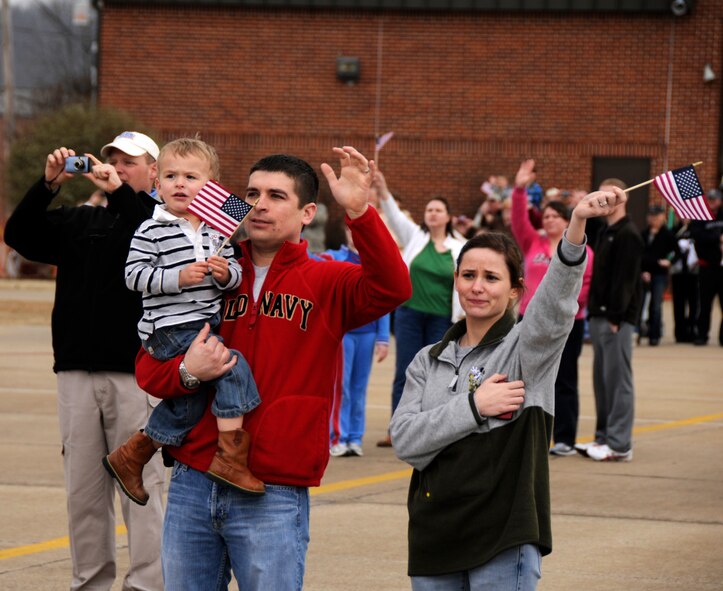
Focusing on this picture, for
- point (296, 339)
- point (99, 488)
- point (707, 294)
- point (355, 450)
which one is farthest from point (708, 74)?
point (296, 339)

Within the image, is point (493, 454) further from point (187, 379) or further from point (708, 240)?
point (708, 240)

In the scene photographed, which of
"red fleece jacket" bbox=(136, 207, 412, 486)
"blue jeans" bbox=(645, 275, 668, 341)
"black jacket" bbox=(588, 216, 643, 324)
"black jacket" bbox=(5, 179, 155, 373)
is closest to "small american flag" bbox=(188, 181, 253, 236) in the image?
"red fleece jacket" bbox=(136, 207, 412, 486)

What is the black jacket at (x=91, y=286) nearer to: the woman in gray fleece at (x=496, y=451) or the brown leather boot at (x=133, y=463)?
the brown leather boot at (x=133, y=463)

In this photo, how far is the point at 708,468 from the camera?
33.5 ft

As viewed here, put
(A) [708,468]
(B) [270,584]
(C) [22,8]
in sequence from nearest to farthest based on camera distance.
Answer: (B) [270,584], (A) [708,468], (C) [22,8]

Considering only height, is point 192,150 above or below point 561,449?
above

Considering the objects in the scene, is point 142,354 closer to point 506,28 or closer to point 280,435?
point 280,435

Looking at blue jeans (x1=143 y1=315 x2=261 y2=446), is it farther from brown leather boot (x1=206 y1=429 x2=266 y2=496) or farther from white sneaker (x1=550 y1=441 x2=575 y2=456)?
white sneaker (x1=550 y1=441 x2=575 y2=456)

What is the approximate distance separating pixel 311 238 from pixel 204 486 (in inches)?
359

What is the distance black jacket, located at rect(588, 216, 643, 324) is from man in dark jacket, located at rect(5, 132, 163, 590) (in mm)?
5520

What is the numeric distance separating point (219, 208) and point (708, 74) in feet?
83.9

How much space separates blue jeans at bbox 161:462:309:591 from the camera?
4109mm

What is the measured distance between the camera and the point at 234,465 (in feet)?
13.4

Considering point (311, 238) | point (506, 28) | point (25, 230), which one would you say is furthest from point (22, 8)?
point (25, 230)
